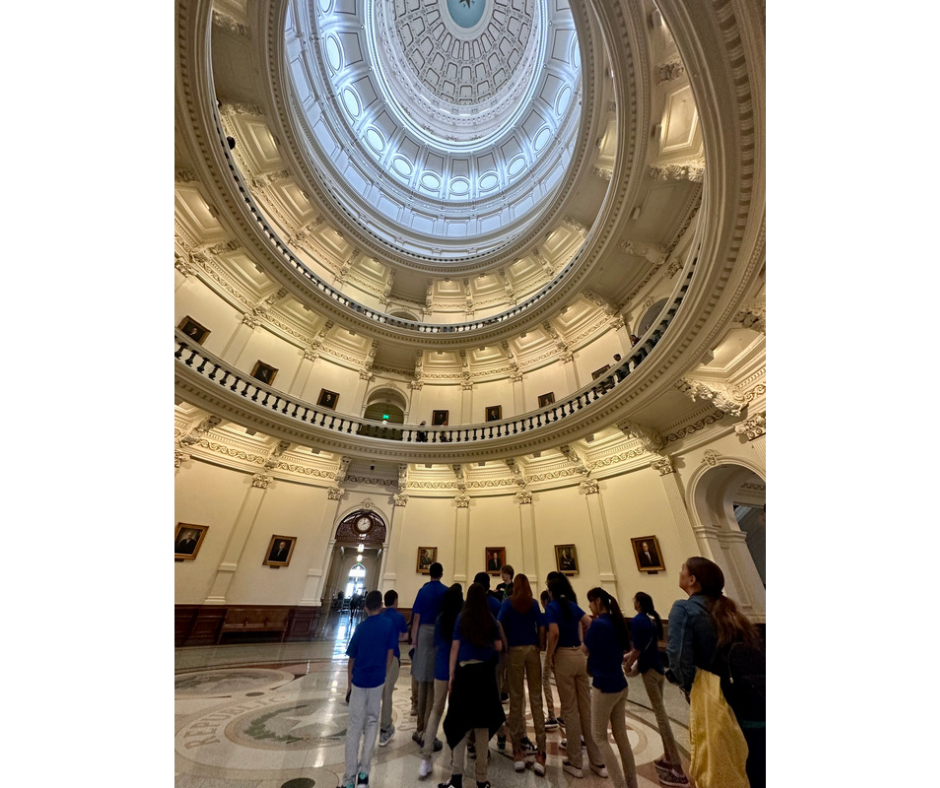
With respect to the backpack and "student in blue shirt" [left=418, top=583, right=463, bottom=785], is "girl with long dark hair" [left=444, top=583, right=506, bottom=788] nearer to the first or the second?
"student in blue shirt" [left=418, top=583, right=463, bottom=785]

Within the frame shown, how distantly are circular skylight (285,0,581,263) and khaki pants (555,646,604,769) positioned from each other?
14773 millimetres

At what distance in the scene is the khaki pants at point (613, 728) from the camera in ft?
9.45

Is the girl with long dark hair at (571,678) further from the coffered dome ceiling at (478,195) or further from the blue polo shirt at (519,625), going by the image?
the coffered dome ceiling at (478,195)

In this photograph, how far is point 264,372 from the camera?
1182cm

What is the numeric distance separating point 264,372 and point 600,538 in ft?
38.6

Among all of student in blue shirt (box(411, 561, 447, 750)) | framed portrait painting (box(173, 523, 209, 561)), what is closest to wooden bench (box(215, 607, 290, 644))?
framed portrait painting (box(173, 523, 209, 561))

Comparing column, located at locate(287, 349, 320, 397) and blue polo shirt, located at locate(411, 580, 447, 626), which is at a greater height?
column, located at locate(287, 349, 320, 397)

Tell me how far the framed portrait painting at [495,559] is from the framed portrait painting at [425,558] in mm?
1762

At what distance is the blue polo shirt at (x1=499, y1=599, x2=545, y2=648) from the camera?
3.69 m

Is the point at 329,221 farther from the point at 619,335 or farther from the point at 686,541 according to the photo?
the point at 686,541
